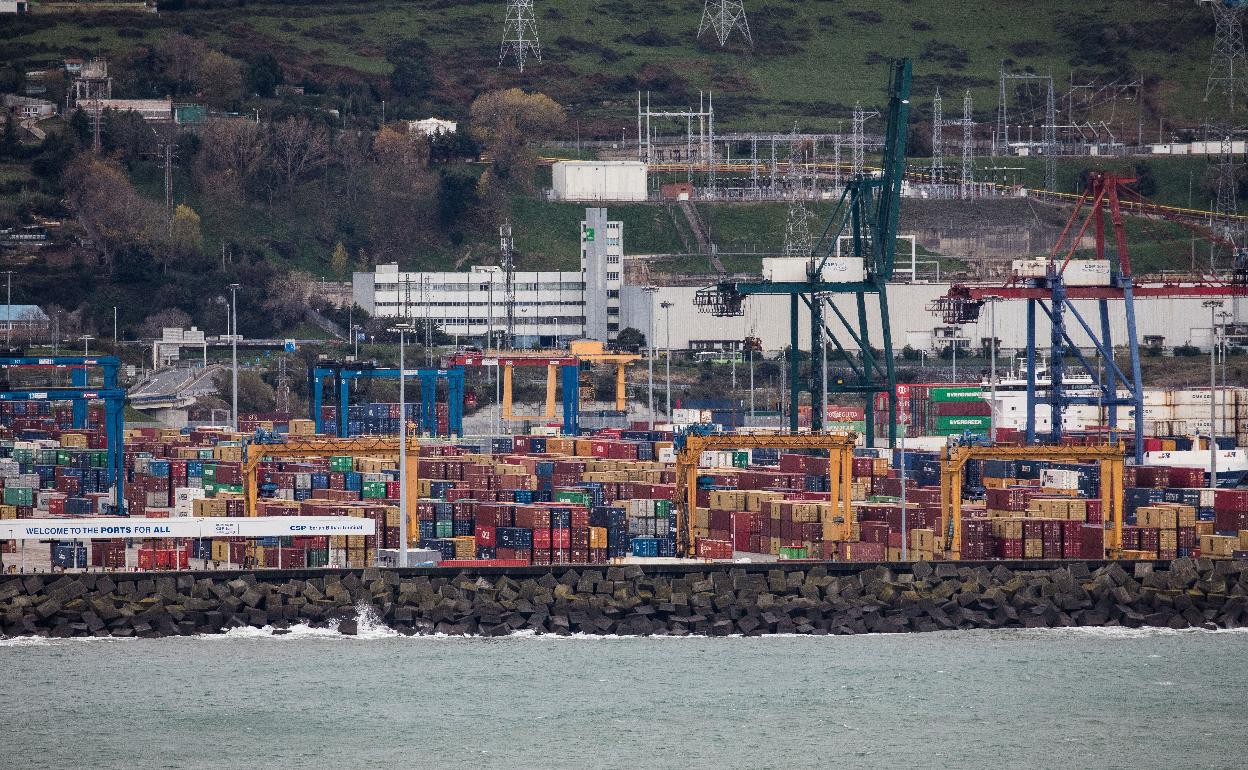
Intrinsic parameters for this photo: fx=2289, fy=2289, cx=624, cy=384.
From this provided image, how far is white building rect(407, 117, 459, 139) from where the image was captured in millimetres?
163250

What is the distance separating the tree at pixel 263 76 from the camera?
172 m

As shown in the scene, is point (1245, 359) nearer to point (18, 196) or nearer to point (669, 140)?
point (669, 140)

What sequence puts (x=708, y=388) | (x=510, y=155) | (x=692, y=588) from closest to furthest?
(x=692, y=588), (x=708, y=388), (x=510, y=155)

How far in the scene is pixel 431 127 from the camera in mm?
165875

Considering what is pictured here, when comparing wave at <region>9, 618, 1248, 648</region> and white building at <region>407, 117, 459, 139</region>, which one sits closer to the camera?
wave at <region>9, 618, 1248, 648</region>

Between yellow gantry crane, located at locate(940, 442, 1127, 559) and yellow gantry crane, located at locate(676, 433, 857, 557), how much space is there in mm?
2316

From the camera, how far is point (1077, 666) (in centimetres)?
4741

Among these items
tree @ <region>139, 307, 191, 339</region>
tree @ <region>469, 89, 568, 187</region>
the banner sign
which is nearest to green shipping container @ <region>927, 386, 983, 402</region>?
tree @ <region>139, 307, 191, 339</region>

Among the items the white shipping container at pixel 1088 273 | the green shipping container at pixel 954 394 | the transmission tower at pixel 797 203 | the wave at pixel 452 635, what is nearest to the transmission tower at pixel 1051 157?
the transmission tower at pixel 797 203

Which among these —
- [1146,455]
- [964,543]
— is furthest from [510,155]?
[964,543]

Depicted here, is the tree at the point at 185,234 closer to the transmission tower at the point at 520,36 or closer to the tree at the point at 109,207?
the tree at the point at 109,207

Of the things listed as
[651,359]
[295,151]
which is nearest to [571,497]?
[651,359]

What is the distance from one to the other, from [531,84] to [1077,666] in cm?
13923

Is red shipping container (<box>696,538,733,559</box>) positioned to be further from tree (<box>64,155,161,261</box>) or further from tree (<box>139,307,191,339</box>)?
tree (<box>64,155,161,261</box>)
